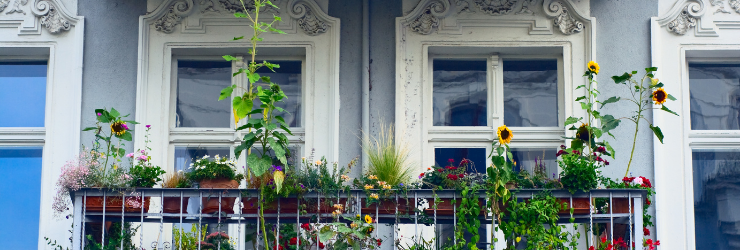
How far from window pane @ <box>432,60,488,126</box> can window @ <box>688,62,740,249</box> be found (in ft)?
5.19

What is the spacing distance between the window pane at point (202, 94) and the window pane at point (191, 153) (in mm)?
184

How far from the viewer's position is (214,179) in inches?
187

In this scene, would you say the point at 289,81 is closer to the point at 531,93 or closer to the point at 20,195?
the point at 531,93

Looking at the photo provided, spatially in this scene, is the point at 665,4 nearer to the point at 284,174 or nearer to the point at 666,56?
the point at 666,56

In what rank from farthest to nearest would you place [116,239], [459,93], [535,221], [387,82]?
1. [459,93]
2. [387,82]
3. [116,239]
4. [535,221]

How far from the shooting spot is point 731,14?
18.8ft

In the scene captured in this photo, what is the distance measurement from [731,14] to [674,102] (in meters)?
0.80

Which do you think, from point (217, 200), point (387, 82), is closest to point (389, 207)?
point (217, 200)

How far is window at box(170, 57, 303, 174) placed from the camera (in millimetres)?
5758

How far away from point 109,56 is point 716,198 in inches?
183

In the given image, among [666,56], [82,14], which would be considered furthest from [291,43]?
[666,56]

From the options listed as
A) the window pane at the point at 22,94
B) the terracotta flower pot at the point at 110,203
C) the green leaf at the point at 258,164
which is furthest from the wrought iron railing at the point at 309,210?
the window pane at the point at 22,94

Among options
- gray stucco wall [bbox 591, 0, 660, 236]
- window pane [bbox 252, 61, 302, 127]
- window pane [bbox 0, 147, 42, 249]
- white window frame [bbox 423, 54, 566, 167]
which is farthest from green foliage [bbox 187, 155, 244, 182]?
gray stucco wall [bbox 591, 0, 660, 236]

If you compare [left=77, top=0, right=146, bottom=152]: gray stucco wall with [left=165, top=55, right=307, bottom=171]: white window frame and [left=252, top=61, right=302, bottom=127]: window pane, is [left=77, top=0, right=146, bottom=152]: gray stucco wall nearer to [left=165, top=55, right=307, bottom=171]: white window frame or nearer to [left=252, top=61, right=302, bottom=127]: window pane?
[left=165, top=55, right=307, bottom=171]: white window frame
